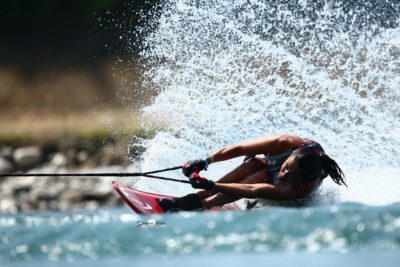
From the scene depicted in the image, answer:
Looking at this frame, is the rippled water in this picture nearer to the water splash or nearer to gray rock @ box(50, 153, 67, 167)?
the water splash

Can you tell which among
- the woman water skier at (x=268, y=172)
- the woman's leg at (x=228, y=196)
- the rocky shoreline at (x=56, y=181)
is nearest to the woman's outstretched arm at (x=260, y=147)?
the woman water skier at (x=268, y=172)

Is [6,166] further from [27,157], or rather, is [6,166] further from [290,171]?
[290,171]

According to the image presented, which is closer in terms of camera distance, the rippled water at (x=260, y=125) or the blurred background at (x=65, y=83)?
the rippled water at (x=260, y=125)

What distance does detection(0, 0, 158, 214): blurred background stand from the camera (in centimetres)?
1975

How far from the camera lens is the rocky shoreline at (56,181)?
1759cm

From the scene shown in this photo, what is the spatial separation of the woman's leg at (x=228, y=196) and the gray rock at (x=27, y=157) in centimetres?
1018

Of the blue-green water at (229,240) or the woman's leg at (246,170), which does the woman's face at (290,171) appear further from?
the blue-green water at (229,240)

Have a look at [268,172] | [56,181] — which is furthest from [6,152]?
[268,172]

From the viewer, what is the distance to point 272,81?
12664 millimetres

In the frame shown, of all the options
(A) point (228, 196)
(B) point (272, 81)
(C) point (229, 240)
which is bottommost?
(C) point (229, 240)

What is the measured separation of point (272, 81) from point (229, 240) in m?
2.56

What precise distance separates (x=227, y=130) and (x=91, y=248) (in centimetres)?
240

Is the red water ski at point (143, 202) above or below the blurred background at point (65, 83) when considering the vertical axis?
below

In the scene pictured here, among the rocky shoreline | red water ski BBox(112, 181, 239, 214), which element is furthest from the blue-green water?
the rocky shoreline
